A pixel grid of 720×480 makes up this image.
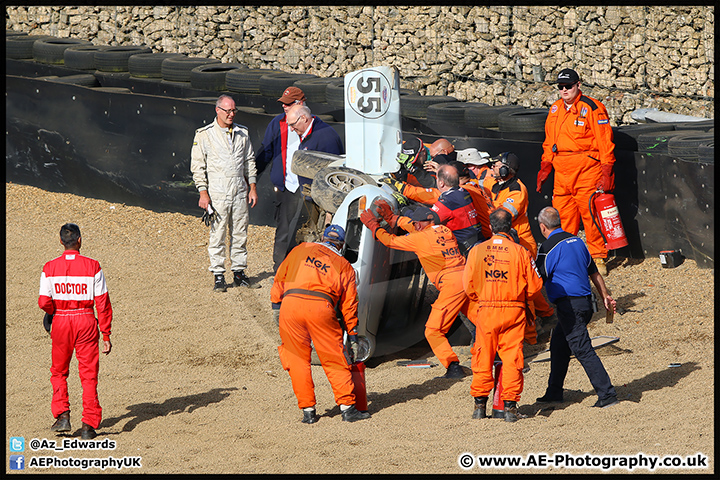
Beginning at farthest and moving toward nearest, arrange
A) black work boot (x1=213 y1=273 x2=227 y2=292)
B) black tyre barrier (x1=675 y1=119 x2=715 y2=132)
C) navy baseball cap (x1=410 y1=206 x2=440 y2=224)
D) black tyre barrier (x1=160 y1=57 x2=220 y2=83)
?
black tyre barrier (x1=160 y1=57 x2=220 y2=83)
black tyre barrier (x1=675 y1=119 x2=715 y2=132)
black work boot (x1=213 y1=273 x2=227 y2=292)
navy baseball cap (x1=410 y1=206 x2=440 y2=224)

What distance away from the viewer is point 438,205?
29.1 feet

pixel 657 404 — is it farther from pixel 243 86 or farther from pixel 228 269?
pixel 243 86

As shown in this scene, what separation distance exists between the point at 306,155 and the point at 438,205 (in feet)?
6.65

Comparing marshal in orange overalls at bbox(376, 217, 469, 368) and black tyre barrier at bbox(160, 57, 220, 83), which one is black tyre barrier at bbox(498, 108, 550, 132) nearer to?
marshal in orange overalls at bbox(376, 217, 469, 368)

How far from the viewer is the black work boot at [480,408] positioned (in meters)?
7.40

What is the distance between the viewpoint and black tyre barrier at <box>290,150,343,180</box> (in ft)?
32.9

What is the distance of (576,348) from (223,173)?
16.7 feet

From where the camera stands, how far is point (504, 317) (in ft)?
24.1

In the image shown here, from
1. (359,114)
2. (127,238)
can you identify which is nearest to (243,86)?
(127,238)

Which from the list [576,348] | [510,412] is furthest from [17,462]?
[576,348]

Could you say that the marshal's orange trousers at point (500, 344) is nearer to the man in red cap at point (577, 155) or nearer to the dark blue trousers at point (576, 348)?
the dark blue trousers at point (576, 348)

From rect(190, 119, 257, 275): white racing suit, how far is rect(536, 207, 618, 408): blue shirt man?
4402 millimetres

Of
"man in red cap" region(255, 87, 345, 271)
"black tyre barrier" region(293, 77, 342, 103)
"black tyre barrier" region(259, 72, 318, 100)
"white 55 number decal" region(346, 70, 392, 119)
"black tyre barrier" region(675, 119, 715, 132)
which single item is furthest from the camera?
"black tyre barrier" region(259, 72, 318, 100)

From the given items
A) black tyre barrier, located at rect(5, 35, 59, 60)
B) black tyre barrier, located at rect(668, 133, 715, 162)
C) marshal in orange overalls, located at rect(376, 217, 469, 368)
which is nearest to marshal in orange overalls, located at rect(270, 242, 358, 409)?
marshal in orange overalls, located at rect(376, 217, 469, 368)
